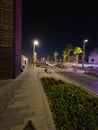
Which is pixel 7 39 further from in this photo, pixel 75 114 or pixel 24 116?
pixel 75 114

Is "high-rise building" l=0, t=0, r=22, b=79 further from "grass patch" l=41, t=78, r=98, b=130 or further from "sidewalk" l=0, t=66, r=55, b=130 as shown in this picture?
"grass patch" l=41, t=78, r=98, b=130

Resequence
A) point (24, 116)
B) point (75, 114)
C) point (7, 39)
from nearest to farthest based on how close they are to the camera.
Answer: point (24, 116) < point (75, 114) < point (7, 39)

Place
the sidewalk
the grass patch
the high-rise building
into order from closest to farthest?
1. the sidewalk
2. the grass patch
3. the high-rise building

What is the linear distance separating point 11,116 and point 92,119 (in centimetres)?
322

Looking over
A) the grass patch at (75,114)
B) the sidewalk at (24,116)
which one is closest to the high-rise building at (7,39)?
the sidewalk at (24,116)

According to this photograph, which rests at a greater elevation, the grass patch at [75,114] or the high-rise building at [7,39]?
the high-rise building at [7,39]

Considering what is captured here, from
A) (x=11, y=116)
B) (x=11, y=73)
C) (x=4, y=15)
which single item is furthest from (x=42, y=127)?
(x=4, y=15)

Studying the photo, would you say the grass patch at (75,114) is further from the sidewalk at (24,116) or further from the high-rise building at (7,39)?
the high-rise building at (7,39)

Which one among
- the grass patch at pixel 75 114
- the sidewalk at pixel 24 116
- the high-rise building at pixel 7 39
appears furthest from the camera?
the high-rise building at pixel 7 39

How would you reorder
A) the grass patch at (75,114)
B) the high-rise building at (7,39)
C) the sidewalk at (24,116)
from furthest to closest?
the high-rise building at (7,39) → the grass patch at (75,114) → the sidewalk at (24,116)

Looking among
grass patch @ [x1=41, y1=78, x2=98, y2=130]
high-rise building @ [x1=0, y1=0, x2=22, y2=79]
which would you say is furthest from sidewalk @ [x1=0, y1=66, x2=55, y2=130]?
high-rise building @ [x1=0, y1=0, x2=22, y2=79]

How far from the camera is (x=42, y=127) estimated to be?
5133 mm

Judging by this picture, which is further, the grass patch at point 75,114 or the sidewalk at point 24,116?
the grass patch at point 75,114

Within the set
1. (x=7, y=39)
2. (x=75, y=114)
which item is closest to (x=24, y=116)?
(x=75, y=114)
